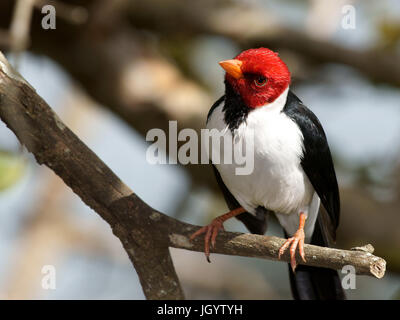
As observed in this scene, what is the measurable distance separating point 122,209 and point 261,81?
104 cm

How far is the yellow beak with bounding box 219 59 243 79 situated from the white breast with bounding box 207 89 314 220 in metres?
0.23

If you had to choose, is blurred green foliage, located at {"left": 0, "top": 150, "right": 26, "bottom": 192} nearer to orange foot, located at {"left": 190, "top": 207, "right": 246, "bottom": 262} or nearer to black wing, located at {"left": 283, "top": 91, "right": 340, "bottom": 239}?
orange foot, located at {"left": 190, "top": 207, "right": 246, "bottom": 262}

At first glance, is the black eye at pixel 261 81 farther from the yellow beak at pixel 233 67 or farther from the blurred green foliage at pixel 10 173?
the blurred green foliage at pixel 10 173

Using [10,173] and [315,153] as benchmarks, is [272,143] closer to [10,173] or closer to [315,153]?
[315,153]

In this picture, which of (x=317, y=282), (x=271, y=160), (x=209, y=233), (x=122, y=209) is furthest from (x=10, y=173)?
(x=317, y=282)

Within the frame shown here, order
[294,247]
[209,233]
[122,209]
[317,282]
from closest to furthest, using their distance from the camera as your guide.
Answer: [122,209], [294,247], [209,233], [317,282]

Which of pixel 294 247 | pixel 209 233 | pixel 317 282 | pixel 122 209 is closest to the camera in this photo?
pixel 122 209

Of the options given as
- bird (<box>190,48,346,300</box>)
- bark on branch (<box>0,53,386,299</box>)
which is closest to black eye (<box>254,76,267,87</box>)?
bird (<box>190,48,346,300</box>)

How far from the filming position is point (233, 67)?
3594 mm

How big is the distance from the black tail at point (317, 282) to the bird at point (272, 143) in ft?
1.35

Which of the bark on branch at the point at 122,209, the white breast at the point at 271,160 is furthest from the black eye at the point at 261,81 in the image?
the bark on branch at the point at 122,209

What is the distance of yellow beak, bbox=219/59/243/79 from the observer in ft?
11.8

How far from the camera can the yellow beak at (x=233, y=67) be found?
3.59 m
